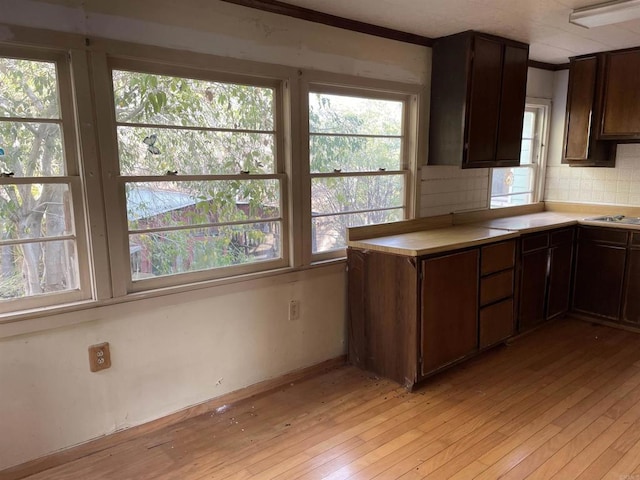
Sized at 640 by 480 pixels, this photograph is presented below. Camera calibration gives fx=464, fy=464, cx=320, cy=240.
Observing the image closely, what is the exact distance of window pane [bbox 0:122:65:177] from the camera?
1976mm

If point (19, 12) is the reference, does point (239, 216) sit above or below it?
below

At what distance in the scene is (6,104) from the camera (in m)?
1.96

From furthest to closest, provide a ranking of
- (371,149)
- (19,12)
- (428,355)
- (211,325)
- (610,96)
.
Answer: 1. (610,96)
2. (371,149)
3. (428,355)
4. (211,325)
5. (19,12)

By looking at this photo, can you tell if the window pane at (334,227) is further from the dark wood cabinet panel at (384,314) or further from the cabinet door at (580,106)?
the cabinet door at (580,106)

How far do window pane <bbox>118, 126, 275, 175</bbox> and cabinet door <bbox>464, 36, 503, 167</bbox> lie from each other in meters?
1.52

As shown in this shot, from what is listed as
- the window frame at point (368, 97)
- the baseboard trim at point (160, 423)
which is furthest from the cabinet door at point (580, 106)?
the baseboard trim at point (160, 423)

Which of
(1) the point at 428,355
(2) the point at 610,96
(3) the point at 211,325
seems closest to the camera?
(3) the point at 211,325

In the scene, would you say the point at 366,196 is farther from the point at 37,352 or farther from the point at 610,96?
the point at 610,96

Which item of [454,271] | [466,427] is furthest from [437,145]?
[466,427]

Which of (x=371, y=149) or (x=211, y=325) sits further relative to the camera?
(x=371, y=149)

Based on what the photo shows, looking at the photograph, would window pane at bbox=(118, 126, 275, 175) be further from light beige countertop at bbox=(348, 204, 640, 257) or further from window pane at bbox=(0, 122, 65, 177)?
light beige countertop at bbox=(348, 204, 640, 257)

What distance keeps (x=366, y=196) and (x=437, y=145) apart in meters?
0.70

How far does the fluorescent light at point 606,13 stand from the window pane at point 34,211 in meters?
3.02

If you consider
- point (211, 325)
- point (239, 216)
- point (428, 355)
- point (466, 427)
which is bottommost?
point (466, 427)
